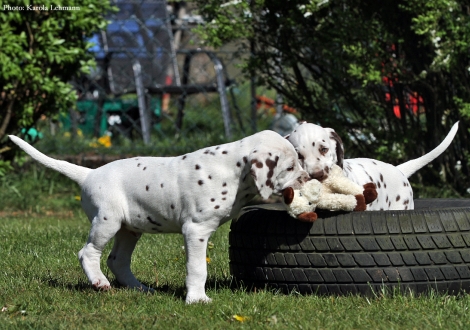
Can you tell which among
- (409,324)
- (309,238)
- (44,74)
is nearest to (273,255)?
(309,238)

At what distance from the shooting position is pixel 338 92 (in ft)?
25.0

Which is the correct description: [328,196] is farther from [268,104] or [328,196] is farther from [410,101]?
[268,104]

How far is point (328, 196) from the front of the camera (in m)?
3.97

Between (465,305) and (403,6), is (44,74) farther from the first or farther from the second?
(465,305)

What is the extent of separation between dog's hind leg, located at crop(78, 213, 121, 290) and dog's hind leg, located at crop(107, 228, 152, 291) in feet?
0.63

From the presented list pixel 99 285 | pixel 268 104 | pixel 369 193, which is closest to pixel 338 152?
pixel 369 193

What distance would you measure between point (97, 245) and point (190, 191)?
0.65 meters

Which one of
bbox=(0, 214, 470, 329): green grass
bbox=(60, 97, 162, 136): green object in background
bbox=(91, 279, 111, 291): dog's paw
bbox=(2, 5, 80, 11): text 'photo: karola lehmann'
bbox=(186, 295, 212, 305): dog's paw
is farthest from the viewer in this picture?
bbox=(60, 97, 162, 136): green object in background

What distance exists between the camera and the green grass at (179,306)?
3.47m

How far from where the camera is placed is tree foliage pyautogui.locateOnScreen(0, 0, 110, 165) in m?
7.18

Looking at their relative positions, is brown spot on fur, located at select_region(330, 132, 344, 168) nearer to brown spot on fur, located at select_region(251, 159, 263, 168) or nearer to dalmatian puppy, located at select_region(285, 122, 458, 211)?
dalmatian puppy, located at select_region(285, 122, 458, 211)

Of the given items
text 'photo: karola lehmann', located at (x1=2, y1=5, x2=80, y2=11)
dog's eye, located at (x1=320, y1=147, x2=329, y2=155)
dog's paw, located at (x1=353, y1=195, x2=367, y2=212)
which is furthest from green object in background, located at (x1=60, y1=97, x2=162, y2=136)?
dog's paw, located at (x1=353, y1=195, x2=367, y2=212)

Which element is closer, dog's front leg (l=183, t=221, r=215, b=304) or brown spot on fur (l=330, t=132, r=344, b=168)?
dog's front leg (l=183, t=221, r=215, b=304)

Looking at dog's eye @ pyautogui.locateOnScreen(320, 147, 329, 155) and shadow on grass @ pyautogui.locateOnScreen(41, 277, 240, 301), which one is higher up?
dog's eye @ pyautogui.locateOnScreen(320, 147, 329, 155)
